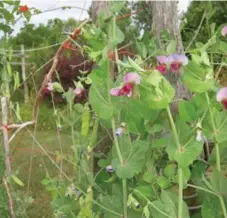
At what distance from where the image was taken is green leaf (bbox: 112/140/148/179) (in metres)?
1.00

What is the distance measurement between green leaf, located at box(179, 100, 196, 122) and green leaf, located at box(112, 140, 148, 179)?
0.41 ft

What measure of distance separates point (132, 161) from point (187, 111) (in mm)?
154

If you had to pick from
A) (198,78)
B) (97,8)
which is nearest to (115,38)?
(198,78)

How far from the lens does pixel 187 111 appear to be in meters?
0.94

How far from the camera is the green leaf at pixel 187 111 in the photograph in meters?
0.93

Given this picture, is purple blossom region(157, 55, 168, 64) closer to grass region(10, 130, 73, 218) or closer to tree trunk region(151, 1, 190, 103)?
tree trunk region(151, 1, 190, 103)

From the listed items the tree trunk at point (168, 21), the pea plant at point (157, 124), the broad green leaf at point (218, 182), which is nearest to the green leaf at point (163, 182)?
the pea plant at point (157, 124)

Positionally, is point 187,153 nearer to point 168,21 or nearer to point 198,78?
point 198,78

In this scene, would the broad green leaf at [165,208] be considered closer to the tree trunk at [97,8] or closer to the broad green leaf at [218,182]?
the broad green leaf at [218,182]

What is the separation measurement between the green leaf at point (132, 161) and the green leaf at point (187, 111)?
13 cm

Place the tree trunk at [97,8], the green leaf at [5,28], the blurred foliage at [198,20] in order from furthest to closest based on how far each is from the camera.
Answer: the green leaf at [5,28] < the tree trunk at [97,8] < the blurred foliage at [198,20]

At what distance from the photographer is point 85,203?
110 centimetres

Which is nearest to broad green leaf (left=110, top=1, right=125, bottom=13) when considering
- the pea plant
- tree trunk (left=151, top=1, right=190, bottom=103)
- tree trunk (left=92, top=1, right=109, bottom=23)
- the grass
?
the pea plant

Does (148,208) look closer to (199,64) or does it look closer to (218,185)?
(218,185)
